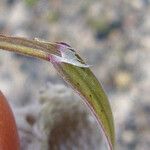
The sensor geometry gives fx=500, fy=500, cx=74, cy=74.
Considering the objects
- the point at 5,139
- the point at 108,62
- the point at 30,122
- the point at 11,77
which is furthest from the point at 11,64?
the point at 5,139

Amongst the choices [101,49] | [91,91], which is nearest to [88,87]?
[91,91]

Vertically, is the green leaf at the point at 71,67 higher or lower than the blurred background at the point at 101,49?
lower

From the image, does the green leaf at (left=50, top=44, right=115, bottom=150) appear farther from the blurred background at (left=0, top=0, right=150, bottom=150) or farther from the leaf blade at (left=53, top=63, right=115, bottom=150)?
the blurred background at (left=0, top=0, right=150, bottom=150)

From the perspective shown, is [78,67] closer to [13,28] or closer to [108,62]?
[108,62]

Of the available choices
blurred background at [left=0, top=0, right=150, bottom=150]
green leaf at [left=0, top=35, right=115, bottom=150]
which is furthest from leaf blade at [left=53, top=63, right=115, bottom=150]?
blurred background at [left=0, top=0, right=150, bottom=150]

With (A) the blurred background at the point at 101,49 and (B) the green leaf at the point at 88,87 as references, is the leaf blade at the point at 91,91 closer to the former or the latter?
(B) the green leaf at the point at 88,87

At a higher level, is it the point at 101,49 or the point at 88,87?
the point at 101,49

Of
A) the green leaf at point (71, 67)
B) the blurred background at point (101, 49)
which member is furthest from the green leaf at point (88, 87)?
the blurred background at point (101, 49)

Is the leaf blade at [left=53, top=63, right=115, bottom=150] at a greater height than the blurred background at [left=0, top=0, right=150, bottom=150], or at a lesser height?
lesser

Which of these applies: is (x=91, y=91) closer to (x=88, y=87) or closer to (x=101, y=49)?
(x=88, y=87)
